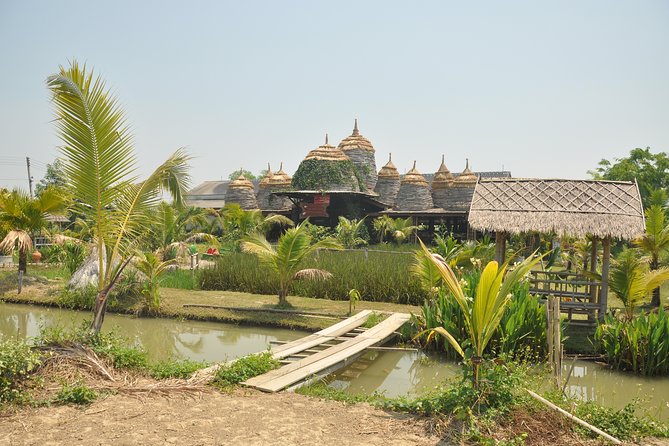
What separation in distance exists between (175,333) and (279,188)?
19.2m

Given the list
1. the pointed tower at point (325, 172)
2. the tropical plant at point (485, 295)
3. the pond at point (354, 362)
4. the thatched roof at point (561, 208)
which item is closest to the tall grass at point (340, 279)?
the pond at point (354, 362)

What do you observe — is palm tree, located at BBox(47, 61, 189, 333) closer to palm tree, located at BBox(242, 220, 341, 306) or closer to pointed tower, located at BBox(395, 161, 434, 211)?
palm tree, located at BBox(242, 220, 341, 306)

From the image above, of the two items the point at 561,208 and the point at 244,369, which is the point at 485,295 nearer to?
the point at 244,369

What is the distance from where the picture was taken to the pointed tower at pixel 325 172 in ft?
79.8

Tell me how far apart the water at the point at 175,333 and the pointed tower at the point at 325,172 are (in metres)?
14.3

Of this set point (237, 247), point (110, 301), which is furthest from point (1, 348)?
point (237, 247)

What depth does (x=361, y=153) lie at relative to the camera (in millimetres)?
28109

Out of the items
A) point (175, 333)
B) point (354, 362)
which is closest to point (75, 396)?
point (354, 362)

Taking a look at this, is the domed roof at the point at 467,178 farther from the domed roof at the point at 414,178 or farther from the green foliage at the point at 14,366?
the green foliage at the point at 14,366

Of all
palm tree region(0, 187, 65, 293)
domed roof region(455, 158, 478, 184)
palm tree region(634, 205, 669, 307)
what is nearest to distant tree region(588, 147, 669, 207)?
domed roof region(455, 158, 478, 184)

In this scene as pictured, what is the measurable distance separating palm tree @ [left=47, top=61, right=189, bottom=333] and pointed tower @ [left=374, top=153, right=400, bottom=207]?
21113 millimetres

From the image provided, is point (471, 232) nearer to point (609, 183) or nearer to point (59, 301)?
point (609, 183)

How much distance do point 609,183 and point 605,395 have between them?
4.15 metres

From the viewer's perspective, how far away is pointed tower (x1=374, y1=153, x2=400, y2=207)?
1069 inches
